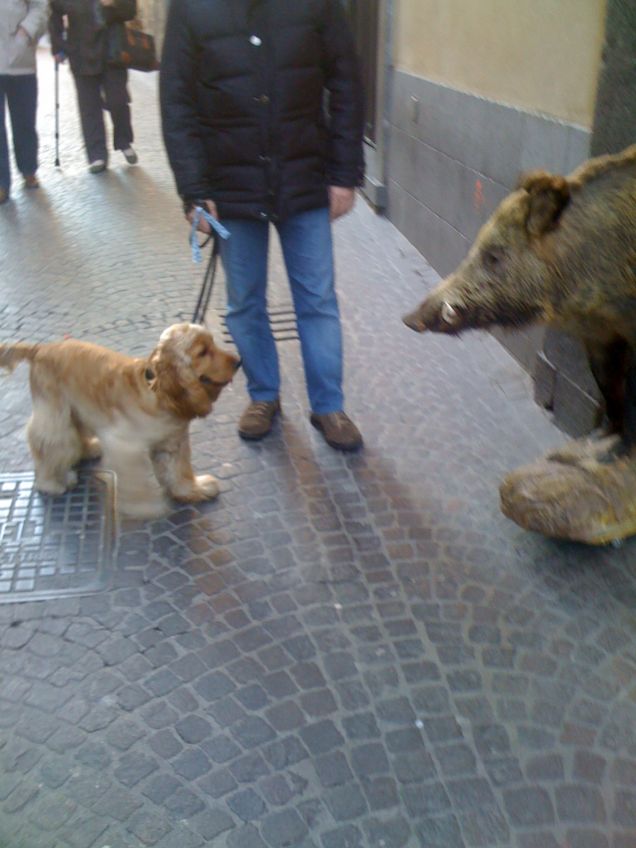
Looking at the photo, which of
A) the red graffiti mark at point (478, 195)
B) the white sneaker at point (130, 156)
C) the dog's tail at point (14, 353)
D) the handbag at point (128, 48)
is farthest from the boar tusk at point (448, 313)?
the white sneaker at point (130, 156)

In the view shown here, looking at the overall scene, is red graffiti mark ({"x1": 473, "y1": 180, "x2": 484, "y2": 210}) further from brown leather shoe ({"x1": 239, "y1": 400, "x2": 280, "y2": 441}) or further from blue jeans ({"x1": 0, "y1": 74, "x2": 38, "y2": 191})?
blue jeans ({"x1": 0, "y1": 74, "x2": 38, "y2": 191})

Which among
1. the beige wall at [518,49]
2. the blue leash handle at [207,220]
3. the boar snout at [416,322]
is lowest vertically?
the boar snout at [416,322]

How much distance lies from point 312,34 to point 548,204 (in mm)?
1590

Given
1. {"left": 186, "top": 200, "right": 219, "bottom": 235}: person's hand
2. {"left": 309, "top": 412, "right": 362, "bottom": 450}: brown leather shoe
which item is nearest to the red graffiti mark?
{"left": 309, "top": 412, "right": 362, "bottom": 450}: brown leather shoe

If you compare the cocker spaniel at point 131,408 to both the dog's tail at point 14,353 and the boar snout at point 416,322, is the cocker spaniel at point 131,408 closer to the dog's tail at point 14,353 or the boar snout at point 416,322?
the dog's tail at point 14,353

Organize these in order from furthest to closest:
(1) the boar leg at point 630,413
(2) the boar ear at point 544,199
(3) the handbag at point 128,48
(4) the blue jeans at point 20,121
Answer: (3) the handbag at point 128,48 < (4) the blue jeans at point 20,121 < (1) the boar leg at point 630,413 < (2) the boar ear at point 544,199

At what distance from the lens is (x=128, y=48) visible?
10406 mm

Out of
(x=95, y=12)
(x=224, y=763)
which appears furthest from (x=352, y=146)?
(x=95, y=12)

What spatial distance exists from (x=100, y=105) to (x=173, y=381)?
8.22 m

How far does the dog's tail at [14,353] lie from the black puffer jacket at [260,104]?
106 centimetres

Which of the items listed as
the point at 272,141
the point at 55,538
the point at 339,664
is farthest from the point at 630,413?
the point at 55,538

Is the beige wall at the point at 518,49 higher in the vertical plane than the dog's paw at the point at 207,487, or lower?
higher

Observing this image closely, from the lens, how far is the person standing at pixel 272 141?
12.8ft

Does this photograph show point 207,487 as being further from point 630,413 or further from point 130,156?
point 130,156
